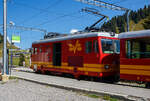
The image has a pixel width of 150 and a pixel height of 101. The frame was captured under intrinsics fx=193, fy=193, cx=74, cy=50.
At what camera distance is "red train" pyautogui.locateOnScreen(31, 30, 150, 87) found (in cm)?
920

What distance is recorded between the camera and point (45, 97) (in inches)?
288

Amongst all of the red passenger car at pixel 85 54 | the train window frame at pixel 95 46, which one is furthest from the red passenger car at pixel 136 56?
the train window frame at pixel 95 46

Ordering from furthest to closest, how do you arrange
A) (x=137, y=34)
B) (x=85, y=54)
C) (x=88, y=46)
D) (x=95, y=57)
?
(x=85, y=54) < (x=88, y=46) < (x=95, y=57) < (x=137, y=34)

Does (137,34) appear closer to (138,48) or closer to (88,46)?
(138,48)

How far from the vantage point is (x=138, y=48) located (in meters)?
8.98

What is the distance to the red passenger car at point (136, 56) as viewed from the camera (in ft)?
28.1

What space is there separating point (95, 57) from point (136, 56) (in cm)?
259

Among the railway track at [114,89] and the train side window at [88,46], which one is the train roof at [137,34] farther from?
the railway track at [114,89]

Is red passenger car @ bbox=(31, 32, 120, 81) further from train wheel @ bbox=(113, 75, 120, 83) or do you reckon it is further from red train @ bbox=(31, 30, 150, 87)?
train wheel @ bbox=(113, 75, 120, 83)

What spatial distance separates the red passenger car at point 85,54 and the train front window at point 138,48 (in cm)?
174

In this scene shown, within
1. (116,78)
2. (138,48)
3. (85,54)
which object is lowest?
(116,78)

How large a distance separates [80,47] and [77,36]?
2.64 feet

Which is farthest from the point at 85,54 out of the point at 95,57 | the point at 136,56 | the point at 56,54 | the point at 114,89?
the point at 114,89

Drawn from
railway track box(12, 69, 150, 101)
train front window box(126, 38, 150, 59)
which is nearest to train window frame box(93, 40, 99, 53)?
railway track box(12, 69, 150, 101)
